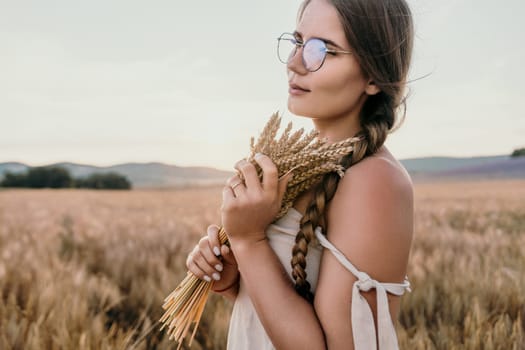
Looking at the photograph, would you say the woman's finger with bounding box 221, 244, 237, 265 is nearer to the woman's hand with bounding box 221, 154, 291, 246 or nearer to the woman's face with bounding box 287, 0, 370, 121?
the woman's hand with bounding box 221, 154, 291, 246

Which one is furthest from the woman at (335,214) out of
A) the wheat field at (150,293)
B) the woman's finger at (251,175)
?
the wheat field at (150,293)

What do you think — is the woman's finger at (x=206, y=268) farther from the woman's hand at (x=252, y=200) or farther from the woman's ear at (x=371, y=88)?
the woman's ear at (x=371, y=88)

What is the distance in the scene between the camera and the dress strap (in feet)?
4.20

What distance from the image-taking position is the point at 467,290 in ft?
10.3

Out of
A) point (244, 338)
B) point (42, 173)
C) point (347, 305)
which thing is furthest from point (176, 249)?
point (42, 173)

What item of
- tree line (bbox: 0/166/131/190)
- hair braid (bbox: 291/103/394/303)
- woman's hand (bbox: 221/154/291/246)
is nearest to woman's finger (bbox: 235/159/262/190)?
woman's hand (bbox: 221/154/291/246)

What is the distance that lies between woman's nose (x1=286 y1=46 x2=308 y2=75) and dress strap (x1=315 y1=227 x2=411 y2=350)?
41cm

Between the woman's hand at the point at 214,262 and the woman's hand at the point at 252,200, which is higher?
the woman's hand at the point at 252,200

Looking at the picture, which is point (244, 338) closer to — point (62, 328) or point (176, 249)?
point (62, 328)

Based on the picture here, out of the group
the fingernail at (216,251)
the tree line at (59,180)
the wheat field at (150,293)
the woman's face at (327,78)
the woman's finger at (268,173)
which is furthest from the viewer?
the tree line at (59,180)

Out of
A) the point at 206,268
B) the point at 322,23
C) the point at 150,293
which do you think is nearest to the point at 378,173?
the point at 322,23

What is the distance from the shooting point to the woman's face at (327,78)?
141 centimetres

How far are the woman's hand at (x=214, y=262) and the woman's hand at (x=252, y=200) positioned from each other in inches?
7.5

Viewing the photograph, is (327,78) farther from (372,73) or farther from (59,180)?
(59,180)
